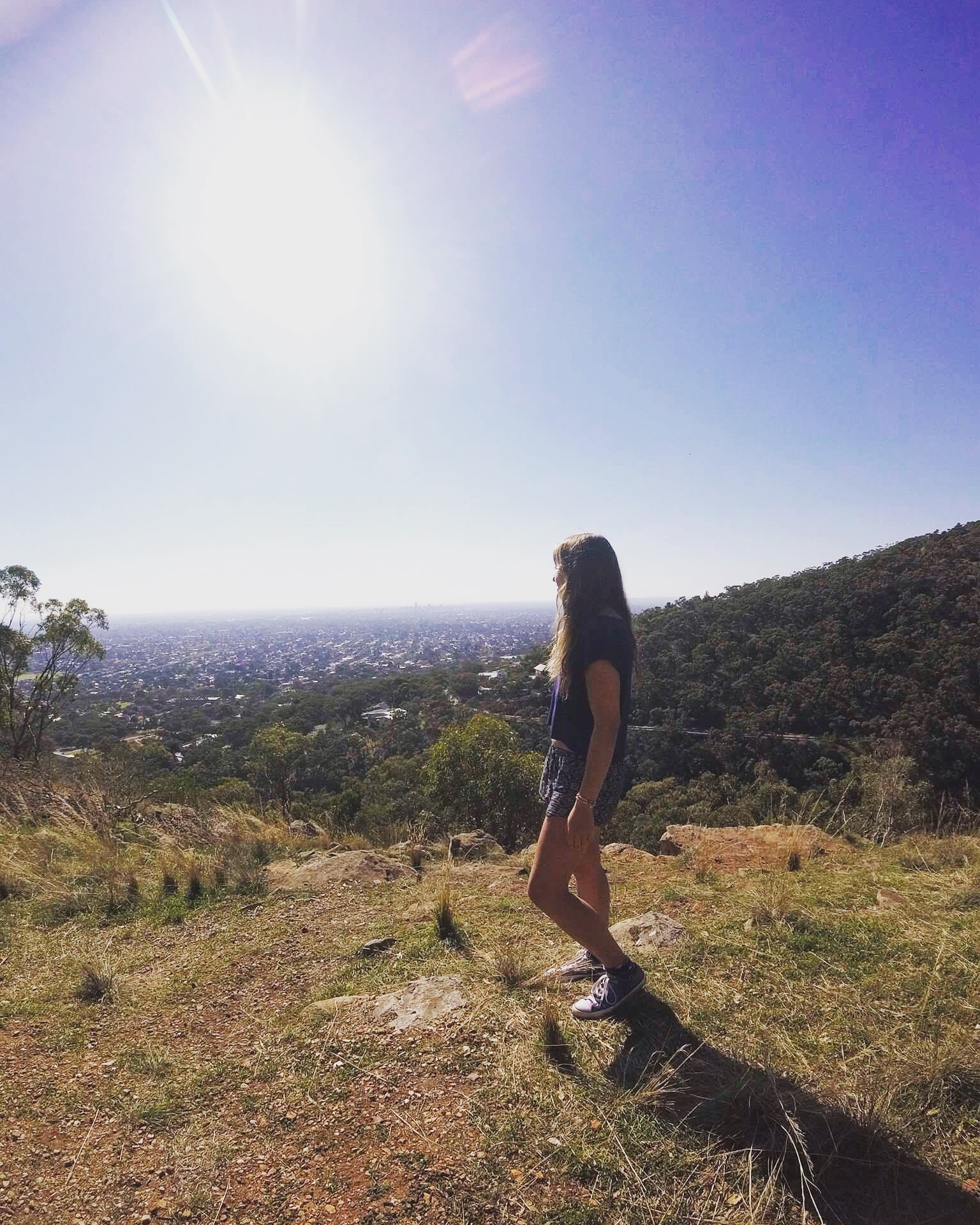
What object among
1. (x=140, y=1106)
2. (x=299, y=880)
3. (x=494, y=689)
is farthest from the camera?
(x=494, y=689)

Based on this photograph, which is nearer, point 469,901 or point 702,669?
point 469,901

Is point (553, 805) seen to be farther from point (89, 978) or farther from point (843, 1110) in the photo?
point (89, 978)

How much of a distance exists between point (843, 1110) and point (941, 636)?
83.0ft

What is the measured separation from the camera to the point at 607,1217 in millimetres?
1442

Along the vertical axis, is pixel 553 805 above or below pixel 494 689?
above

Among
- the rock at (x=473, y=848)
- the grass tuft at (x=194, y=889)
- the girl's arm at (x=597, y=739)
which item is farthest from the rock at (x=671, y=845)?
the grass tuft at (x=194, y=889)

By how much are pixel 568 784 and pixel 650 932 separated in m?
1.32

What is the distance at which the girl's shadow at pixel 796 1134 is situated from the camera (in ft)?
4.70

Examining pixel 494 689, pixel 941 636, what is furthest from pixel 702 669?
pixel 494 689

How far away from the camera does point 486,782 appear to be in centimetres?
1281

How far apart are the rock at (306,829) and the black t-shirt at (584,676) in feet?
15.6

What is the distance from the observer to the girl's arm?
216 cm

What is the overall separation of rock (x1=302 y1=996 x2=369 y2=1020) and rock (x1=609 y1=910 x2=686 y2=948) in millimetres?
1309

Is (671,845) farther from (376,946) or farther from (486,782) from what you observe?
(486,782)
